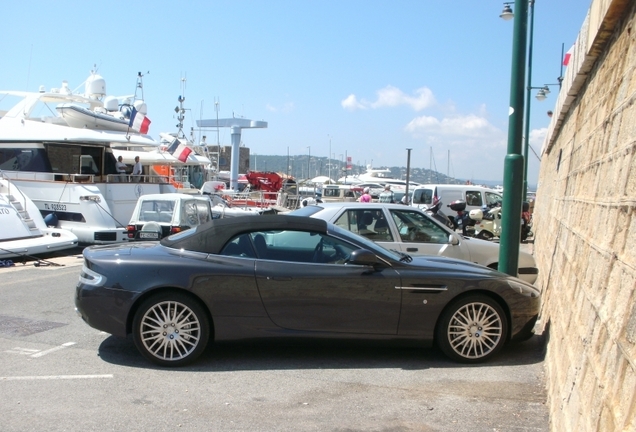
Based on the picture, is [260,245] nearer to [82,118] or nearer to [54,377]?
[54,377]

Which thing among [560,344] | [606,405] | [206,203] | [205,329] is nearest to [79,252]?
[206,203]

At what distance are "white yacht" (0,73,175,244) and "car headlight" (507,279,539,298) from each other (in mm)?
11916

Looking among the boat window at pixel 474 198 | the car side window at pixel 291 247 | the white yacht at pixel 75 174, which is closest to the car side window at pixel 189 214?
the white yacht at pixel 75 174

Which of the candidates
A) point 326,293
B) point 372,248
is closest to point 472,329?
point 372,248

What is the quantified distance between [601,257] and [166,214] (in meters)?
12.0

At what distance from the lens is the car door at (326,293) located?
6152 mm

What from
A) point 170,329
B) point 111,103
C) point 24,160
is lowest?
point 170,329

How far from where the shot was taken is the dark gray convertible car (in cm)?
609

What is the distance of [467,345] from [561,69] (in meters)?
18.0

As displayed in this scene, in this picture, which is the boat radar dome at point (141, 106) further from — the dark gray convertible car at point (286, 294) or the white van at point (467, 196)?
the dark gray convertible car at point (286, 294)

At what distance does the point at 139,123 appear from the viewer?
833 inches

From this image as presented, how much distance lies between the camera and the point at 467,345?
6.43m

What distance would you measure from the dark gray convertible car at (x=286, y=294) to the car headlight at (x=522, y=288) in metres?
0.01

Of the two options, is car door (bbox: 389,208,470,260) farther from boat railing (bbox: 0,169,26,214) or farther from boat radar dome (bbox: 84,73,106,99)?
boat radar dome (bbox: 84,73,106,99)
